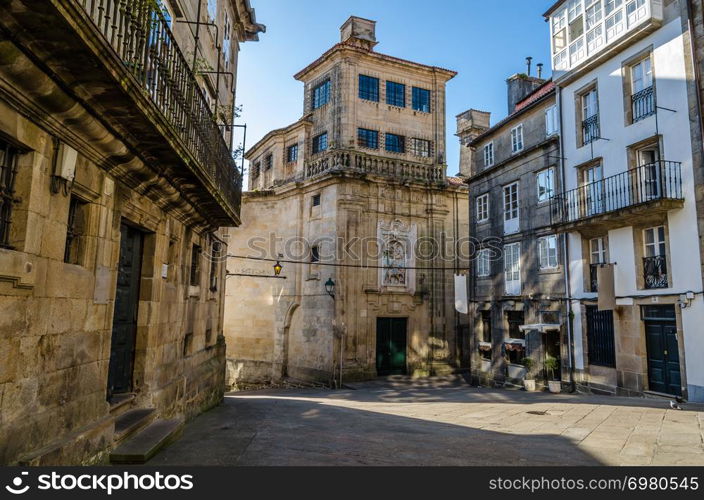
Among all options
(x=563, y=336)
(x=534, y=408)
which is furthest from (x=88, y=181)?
(x=563, y=336)

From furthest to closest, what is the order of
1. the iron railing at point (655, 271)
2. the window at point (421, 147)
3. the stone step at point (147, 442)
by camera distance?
the window at point (421, 147) < the iron railing at point (655, 271) < the stone step at point (147, 442)

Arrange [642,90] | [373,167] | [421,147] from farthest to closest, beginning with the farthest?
[421,147]
[373,167]
[642,90]

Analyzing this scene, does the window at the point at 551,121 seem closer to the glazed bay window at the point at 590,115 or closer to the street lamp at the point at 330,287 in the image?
the glazed bay window at the point at 590,115

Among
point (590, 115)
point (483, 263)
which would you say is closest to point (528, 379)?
point (483, 263)

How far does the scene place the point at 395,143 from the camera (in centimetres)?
2380

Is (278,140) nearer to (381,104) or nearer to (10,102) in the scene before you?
(381,104)

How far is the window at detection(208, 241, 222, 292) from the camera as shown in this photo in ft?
40.9

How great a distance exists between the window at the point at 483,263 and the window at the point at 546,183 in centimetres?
379

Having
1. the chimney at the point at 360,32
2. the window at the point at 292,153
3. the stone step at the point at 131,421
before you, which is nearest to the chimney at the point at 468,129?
the chimney at the point at 360,32

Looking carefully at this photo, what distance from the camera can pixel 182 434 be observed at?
7273mm

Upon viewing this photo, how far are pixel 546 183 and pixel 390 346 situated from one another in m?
9.58

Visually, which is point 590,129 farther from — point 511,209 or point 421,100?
point 421,100

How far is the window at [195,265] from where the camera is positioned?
34.7 ft

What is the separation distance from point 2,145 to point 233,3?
40.0 ft
